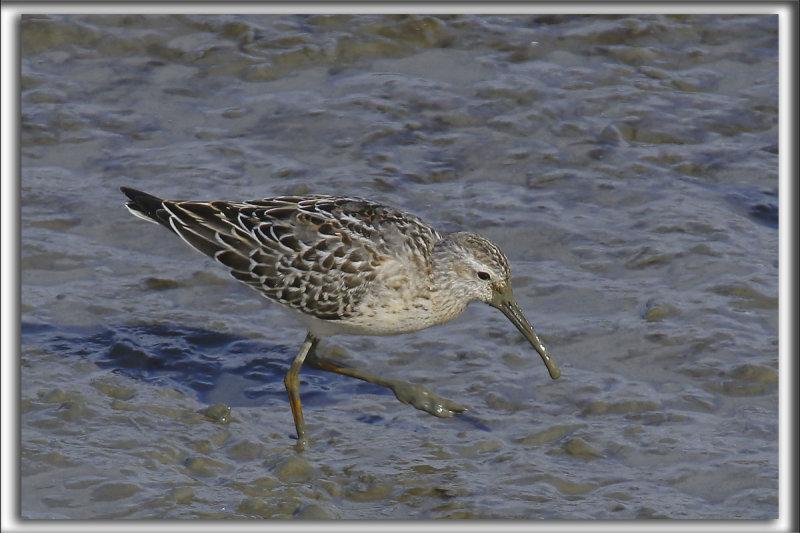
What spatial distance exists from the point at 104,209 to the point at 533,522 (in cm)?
578

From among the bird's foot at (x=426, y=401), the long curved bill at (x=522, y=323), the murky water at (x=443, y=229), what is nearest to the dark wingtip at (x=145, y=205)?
the murky water at (x=443, y=229)

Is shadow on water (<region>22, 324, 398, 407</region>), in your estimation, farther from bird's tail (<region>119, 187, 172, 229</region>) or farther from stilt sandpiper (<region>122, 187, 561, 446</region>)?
bird's tail (<region>119, 187, 172, 229</region>)

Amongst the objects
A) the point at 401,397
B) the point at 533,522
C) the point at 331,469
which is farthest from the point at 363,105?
the point at 533,522

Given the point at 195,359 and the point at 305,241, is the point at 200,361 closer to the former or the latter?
the point at 195,359

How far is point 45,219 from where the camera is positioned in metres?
11.2

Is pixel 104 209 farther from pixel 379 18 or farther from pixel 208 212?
pixel 379 18

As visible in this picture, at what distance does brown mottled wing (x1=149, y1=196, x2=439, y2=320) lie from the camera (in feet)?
30.0

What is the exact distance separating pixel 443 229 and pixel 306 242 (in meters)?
2.40

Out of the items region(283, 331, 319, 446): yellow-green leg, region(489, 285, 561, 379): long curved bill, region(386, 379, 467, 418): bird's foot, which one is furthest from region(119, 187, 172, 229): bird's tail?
region(489, 285, 561, 379): long curved bill

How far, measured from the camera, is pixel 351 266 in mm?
9109

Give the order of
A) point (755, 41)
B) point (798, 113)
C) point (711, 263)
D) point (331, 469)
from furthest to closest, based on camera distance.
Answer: point (755, 41) → point (711, 263) → point (798, 113) → point (331, 469)

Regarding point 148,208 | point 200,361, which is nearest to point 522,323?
point 200,361

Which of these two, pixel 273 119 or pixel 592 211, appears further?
pixel 273 119

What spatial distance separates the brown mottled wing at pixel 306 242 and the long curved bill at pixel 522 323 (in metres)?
0.70
